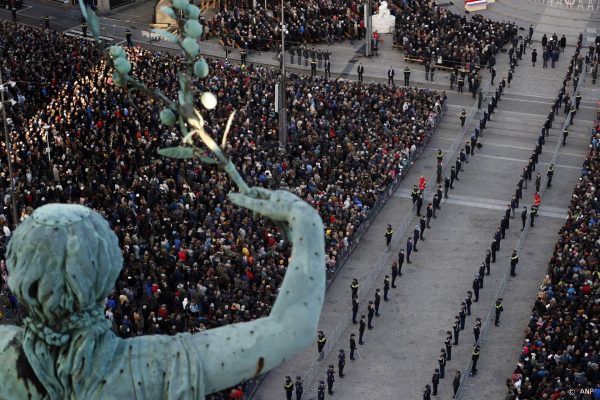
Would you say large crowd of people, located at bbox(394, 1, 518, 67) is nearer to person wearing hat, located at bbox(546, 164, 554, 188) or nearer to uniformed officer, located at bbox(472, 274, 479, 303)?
person wearing hat, located at bbox(546, 164, 554, 188)

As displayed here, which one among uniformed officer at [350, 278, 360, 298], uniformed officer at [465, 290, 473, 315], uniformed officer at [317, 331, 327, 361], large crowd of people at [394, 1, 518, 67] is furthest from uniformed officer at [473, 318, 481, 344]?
large crowd of people at [394, 1, 518, 67]

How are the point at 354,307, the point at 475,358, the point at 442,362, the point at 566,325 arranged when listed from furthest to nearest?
the point at 354,307
the point at 475,358
the point at 442,362
the point at 566,325

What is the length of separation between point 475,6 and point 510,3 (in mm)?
6313

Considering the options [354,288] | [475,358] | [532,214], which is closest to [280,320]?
[475,358]

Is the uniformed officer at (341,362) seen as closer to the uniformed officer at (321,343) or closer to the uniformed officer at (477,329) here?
the uniformed officer at (321,343)

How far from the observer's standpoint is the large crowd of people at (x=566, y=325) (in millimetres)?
41000

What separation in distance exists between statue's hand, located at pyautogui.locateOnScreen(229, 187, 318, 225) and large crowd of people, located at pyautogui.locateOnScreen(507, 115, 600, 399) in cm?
3400

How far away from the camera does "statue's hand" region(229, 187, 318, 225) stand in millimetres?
6699

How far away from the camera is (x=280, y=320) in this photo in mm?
6617

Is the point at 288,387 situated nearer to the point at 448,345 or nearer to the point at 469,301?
the point at 448,345

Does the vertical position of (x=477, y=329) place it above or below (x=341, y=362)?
above

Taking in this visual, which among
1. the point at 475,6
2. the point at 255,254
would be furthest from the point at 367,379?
the point at 475,6

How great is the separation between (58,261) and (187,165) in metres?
49.8

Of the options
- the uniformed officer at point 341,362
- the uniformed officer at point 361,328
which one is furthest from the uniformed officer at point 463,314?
the uniformed officer at point 341,362
